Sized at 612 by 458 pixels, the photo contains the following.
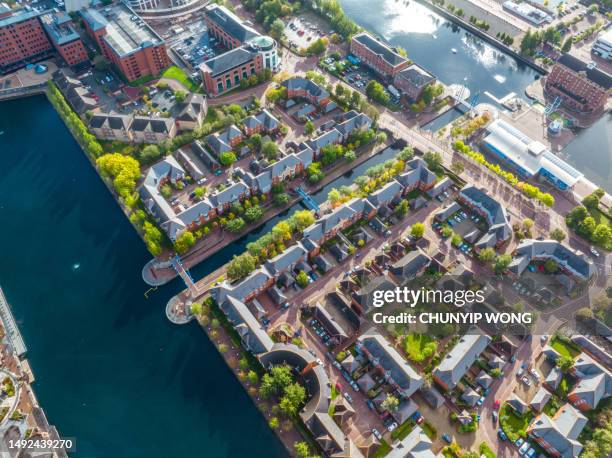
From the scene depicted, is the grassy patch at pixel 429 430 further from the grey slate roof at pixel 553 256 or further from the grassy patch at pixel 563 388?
the grey slate roof at pixel 553 256

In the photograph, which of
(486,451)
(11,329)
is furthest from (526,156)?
(11,329)

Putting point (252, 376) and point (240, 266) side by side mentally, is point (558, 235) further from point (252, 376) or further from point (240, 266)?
point (252, 376)

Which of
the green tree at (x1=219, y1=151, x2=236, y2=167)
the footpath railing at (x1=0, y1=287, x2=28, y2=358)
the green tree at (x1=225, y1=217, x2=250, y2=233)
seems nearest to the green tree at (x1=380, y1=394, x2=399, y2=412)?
the green tree at (x1=225, y1=217, x2=250, y2=233)

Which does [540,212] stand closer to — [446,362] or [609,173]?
[609,173]

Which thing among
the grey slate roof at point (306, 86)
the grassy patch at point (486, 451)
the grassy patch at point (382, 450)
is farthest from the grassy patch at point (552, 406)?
the grey slate roof at point (306, 86)

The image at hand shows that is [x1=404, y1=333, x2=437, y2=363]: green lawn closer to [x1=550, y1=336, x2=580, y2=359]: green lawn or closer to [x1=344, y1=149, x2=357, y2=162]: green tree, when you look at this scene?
[x1=550, y1=336, x2=580, y2=359]: green lawn

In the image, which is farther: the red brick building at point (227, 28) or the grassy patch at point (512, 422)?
the red brick building at point (227, 28)
